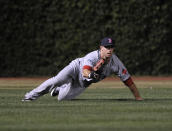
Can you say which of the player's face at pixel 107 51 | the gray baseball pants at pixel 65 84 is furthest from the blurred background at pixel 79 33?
the player's face at pixel 107 51

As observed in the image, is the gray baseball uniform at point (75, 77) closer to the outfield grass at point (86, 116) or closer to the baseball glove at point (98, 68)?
the baseball glove at point (98, 68)

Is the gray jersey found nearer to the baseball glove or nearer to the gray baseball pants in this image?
the baseball glove

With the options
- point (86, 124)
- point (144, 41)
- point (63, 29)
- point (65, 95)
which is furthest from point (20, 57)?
point (86, 124)

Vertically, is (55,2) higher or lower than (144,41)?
higher

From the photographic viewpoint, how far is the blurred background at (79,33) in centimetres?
2152

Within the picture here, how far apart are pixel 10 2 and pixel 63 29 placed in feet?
6.48

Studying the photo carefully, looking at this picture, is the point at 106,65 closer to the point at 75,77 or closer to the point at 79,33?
the point at 75,77

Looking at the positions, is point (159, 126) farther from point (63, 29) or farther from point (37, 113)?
point (63, 29)

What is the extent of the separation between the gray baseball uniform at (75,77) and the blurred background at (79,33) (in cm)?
935

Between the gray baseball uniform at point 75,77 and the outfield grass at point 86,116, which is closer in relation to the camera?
the outfield grass at point 86,116

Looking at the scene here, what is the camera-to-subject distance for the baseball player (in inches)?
453

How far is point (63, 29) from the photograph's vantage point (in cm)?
2181

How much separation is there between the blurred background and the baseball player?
30.6 feet

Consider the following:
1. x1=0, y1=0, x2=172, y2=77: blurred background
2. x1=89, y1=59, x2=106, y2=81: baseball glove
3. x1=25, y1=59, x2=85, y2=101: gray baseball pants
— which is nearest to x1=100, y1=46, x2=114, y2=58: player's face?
x1=89, y1=59, x2=106, y2=81: baseball glove
